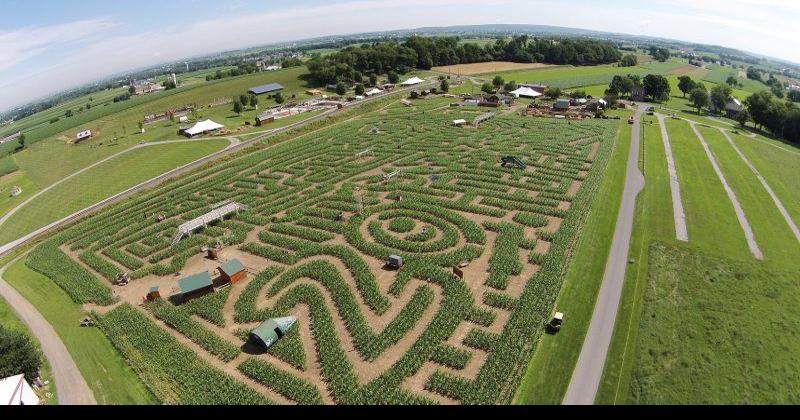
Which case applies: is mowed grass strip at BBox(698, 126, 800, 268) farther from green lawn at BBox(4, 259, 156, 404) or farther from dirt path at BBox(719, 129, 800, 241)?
green lawn at BBox(4, 259, 156, 404)

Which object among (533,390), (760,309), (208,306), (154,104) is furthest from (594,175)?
(154,104)

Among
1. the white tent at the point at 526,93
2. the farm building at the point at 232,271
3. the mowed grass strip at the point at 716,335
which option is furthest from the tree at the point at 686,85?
the farm building at the point at 232,271

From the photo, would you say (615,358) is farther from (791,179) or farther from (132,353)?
Answer: (791,179)

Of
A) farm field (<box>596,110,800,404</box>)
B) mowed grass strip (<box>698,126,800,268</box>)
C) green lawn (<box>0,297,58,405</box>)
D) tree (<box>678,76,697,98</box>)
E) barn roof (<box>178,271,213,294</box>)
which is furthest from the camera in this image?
tree (<box>678,76,697,98</box>)

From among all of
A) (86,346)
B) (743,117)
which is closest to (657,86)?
(743,117)

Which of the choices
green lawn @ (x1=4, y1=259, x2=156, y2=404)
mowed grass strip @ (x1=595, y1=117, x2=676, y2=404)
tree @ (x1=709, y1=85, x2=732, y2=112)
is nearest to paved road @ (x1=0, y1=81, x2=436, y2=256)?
green lawn @ (x1=4, y1=259, x2=156, y2=404)
